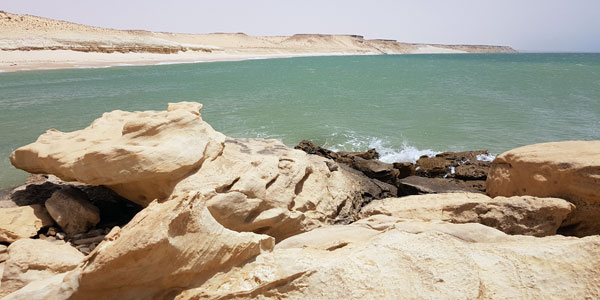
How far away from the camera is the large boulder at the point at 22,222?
15.6 feet

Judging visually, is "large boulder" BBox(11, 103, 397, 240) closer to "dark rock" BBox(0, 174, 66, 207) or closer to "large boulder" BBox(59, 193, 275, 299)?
"dark rock" BBox(0, 174, 66, 207)

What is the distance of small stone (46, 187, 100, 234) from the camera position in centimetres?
516

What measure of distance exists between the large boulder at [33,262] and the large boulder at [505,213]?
4.17 meters

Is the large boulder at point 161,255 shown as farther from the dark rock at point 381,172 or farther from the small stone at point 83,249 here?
the dark rock at point 381,172

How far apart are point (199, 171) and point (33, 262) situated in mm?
2131

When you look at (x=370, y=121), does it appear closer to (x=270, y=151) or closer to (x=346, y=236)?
(x=270, y=151)

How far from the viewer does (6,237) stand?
15.5 ft

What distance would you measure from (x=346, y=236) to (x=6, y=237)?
4588 millimetres

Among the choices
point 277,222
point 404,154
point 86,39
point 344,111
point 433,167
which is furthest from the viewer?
point 86,39

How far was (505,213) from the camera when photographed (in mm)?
4578

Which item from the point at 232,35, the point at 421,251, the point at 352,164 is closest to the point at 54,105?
the point at 352,164

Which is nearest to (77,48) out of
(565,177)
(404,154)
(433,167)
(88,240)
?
(404,154)

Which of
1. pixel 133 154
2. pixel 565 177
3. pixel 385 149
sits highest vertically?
pixel 133 154

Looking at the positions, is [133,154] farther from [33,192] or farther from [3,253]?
[33,192]
